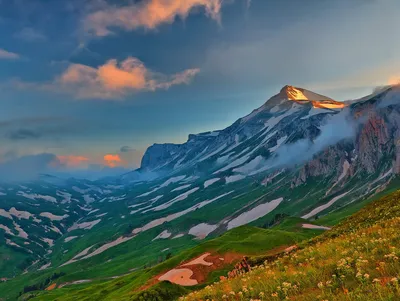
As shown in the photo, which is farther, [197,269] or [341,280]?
[197,269]

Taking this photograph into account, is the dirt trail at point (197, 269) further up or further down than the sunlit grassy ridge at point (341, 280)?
further down

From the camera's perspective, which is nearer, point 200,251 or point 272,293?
point 272,293

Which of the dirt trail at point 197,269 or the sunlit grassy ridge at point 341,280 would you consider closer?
the sunlit grassy ridge at point 341,280

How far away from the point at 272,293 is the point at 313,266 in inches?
→ 124

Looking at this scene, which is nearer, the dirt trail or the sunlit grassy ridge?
the sunlit grassy ridge

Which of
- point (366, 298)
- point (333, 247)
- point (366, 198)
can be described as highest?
point (366, 298)

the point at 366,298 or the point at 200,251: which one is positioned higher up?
the point at 366,298

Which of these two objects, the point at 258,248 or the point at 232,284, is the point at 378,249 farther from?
the point at 258,248

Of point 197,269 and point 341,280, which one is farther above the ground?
point 341,280

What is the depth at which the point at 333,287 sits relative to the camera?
11055mm

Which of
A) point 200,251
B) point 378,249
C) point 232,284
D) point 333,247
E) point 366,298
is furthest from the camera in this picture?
point 200,251

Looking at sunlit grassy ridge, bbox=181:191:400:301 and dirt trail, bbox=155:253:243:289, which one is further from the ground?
sunlit grassy ridge, bbox=181:191:400:301

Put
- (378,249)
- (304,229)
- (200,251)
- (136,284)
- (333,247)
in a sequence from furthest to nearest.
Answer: (304,229) < (200,251) < (136,284) < (333,247) < (378,249)

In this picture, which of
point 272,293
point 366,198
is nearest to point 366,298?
point 272,293
